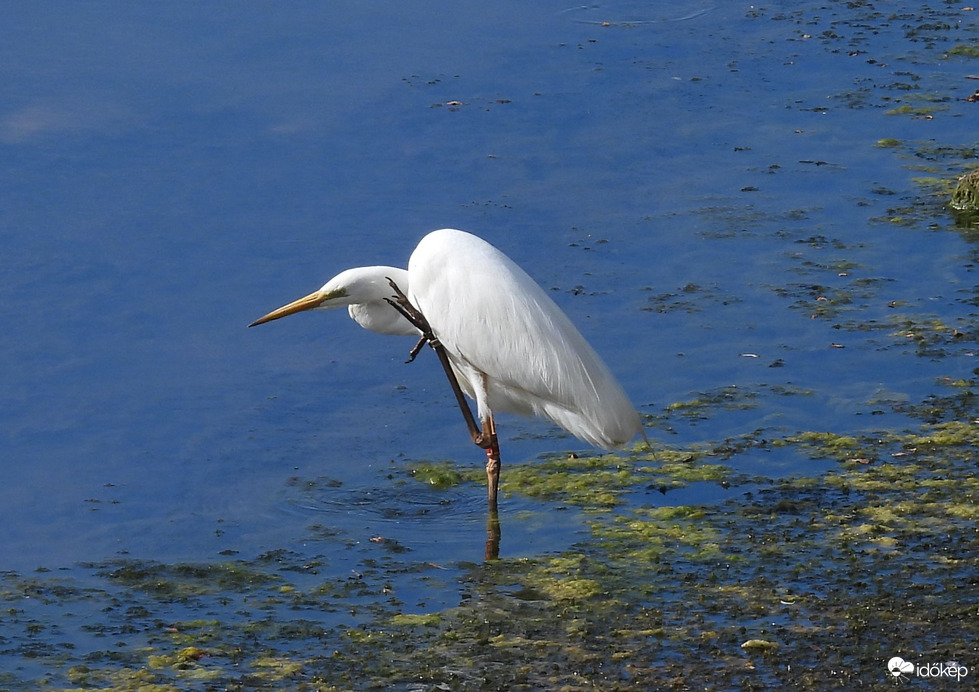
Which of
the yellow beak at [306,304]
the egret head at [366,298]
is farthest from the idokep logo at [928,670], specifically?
the yellow beak at [306,304]

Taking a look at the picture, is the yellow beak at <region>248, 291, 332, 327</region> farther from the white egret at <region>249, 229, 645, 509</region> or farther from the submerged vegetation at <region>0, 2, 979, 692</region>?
the submerged vegetation at <region>0, 2, 979, 692</region>

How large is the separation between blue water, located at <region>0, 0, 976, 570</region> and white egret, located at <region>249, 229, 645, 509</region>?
0.37 m

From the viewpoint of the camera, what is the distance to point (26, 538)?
16.5 feet

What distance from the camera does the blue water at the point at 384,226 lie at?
5496 millimetres

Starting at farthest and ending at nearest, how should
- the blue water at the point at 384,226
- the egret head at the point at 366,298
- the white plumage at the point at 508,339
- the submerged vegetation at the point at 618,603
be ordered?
1. the blue water at the point at 384,226
2. the egret head at the point at 366,298
3. the white plumage at the point at 508,339
4. the submerged vegetation at the point at 618,603

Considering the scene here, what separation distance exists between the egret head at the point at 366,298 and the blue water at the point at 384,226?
0.52m

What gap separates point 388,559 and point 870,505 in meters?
1.59

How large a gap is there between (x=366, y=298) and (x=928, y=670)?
2.58 meters

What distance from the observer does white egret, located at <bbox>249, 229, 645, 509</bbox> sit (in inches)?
193

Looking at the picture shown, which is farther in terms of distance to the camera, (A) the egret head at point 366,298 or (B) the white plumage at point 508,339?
(A) the egret head at point 366,298

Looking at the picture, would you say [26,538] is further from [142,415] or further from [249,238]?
[249,238]

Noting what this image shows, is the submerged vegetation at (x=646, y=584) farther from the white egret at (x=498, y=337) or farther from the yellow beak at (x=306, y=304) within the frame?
the yellow beak at (x=306, y=304)

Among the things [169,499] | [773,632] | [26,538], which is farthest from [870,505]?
[26,538]

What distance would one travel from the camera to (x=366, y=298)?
533cm
